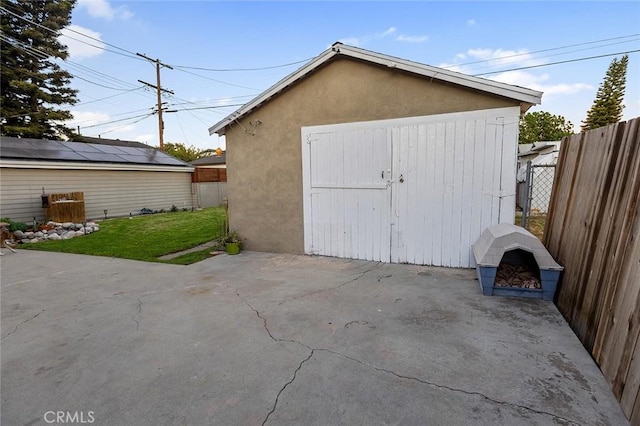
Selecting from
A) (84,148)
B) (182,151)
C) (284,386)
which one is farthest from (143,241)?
(182,151)

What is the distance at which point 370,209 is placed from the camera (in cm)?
507

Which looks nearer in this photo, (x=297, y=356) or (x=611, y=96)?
(x=297, y=356)

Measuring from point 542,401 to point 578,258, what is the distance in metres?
1.66

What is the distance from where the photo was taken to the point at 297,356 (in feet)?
7.84

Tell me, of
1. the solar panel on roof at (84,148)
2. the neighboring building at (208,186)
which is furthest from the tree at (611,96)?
the solar panel on roof at (84,148)

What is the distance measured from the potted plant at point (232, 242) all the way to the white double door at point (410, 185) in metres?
1.45

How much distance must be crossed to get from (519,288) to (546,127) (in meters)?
40.1

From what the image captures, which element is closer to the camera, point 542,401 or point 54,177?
point 542,401

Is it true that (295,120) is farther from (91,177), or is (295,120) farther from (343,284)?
(91,177)

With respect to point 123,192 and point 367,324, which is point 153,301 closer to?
point 367,324

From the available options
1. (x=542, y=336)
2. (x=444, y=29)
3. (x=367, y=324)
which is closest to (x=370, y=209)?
(x=367, y=324)

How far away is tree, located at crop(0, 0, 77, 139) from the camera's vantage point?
18.4 meters

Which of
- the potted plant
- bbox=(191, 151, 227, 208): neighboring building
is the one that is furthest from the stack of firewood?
bbox=(191, 151, 227, 208): neighboring building

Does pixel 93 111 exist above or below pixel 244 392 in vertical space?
above
